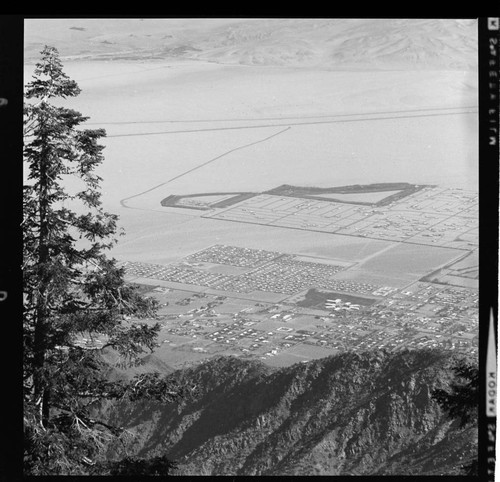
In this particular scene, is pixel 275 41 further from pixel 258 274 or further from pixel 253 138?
pixel 258 274

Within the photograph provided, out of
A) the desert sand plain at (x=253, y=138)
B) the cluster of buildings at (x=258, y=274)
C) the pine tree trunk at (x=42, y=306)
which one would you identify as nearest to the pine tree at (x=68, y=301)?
the pine tree trunk at (x=42, y=306)

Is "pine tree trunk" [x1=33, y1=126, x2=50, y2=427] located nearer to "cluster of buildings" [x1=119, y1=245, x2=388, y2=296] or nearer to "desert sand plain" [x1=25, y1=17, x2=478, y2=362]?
"desert sand plain" [x1=25, y1=17, x2=478, y2=362]

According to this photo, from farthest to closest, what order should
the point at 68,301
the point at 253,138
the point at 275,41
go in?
the point at 253,138 < the point at 68,301 < the point at 275,41

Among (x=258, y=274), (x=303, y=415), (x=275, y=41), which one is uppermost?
(x=275, y=41)

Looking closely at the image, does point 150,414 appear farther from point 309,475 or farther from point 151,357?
point 309,475

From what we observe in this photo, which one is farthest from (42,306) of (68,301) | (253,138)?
(253,138)

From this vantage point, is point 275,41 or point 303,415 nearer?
point 275,41
